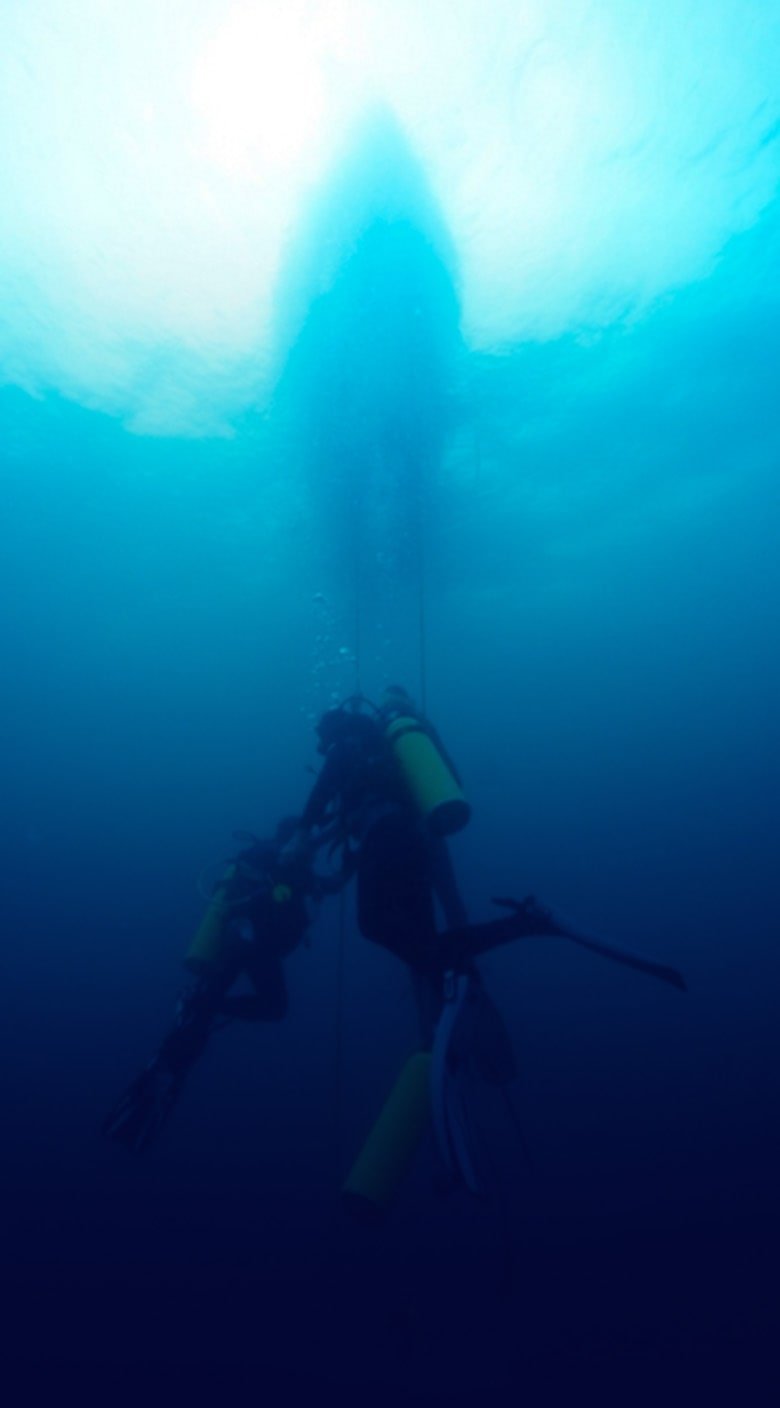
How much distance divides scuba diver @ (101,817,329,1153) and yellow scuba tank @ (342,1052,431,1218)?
1430mm

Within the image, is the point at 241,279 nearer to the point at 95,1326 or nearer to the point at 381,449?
the point at 381,449

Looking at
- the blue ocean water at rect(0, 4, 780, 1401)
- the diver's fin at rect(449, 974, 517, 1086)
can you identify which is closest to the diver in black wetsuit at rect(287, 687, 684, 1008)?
the diver's fin at rect(449, 974, 517, 1086)

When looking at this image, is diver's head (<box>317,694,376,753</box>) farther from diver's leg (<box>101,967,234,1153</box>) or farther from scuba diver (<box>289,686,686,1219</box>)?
diver's leg (<box>101,967,234,1153</box>)

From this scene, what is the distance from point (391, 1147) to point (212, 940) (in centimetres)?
205

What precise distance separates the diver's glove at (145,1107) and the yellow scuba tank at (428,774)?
2.57 meters

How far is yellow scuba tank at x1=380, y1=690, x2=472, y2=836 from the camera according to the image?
4020 millimetres

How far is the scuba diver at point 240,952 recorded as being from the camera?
16.1ft

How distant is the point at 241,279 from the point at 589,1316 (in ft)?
47.0

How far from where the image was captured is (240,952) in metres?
5.01

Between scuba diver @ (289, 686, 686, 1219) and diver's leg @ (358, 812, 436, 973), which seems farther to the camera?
diver's leg @ (358, 812, 436, 973)

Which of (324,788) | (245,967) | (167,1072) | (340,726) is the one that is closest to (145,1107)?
(167,1072)

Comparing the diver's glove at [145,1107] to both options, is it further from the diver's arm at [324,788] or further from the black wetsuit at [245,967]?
the diver's arm at [324,788]

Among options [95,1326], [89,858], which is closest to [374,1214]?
[95,1326]

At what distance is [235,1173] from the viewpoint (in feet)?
39.0
